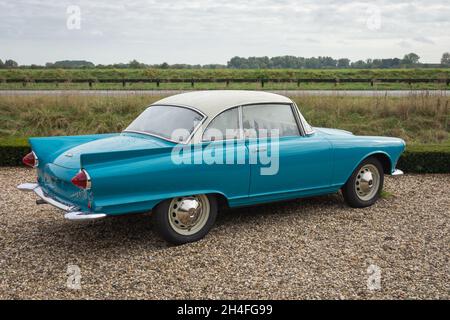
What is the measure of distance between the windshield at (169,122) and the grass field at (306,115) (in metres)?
6.59

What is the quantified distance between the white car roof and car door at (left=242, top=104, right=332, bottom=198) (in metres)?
0.09

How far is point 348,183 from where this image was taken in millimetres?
5965

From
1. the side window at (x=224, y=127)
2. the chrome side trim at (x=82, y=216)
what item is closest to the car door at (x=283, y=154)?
the side window at (x=224, y=127)

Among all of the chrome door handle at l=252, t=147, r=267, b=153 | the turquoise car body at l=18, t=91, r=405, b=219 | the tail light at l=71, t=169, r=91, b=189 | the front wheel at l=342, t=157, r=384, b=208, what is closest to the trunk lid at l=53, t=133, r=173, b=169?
the turquoise car body at l=18, t=91, r=405, b=219

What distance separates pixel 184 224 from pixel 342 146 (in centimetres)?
221

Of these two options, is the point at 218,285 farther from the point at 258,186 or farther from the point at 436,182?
the point at 436,182

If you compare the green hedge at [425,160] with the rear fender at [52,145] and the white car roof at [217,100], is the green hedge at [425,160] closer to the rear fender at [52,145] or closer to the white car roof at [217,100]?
the white car roof at [217,100]

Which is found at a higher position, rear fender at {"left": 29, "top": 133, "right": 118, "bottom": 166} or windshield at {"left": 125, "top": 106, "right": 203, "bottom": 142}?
windshield at {"left": 125, "top": 106, "right": 203, "bottom": 142}

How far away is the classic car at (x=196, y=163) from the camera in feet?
13.9

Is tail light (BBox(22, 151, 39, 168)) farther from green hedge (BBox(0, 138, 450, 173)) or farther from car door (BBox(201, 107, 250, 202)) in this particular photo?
green hedge (BBox(0, 138, 450, 173))

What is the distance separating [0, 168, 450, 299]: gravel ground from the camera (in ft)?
12.9
